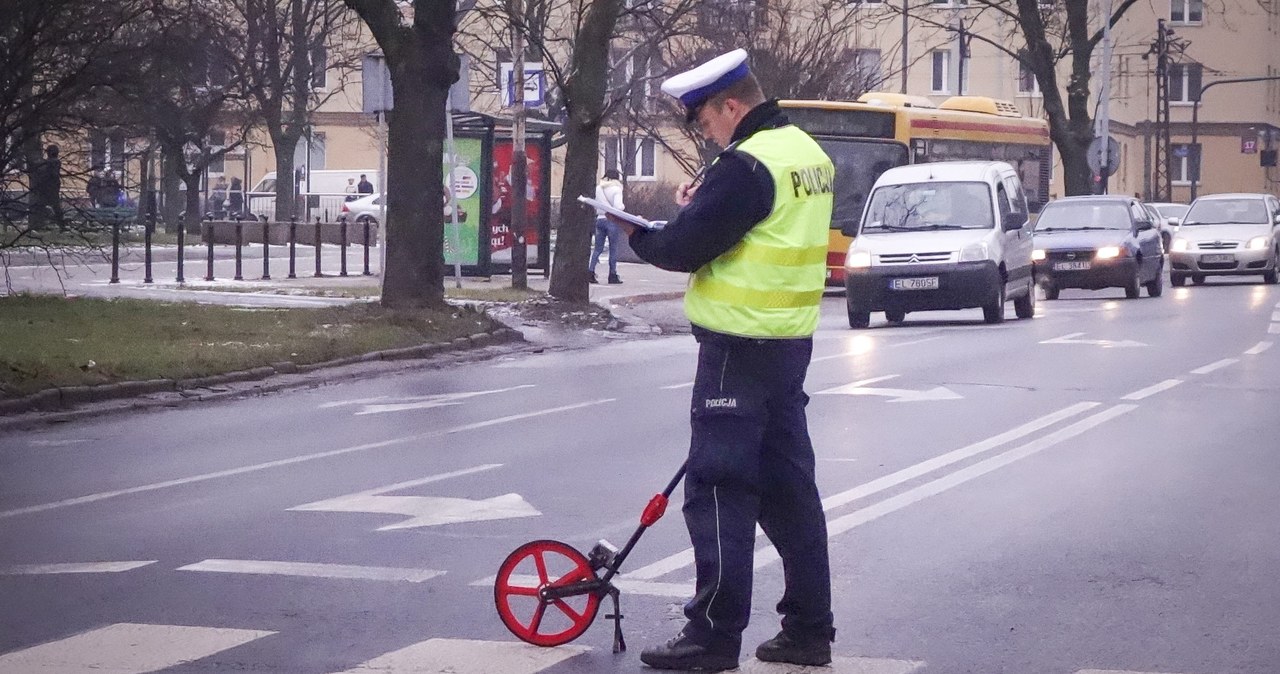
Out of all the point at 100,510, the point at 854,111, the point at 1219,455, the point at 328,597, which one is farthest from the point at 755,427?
the point at 854,111

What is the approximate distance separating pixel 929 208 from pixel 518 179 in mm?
6738

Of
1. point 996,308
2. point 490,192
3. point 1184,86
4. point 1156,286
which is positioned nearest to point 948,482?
point 996,308

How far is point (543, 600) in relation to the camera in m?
6.58

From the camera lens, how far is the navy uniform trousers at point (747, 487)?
6137 millimetres

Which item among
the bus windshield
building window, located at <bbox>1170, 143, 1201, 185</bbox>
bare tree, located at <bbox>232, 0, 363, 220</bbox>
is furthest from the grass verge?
building window, located at <bbox>1170, 143, 1201, 185</bbox>

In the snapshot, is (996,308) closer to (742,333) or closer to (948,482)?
(948,482)

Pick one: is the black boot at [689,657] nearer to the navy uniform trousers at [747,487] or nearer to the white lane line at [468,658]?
the navy uniform trousers at [747,487]

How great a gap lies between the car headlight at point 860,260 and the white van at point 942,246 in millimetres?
11

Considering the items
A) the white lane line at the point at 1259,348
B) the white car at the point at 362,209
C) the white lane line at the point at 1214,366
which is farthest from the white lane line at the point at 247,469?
the white car at the point at 362,209

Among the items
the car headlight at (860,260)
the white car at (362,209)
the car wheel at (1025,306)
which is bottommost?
the car wheel at (1025,306)

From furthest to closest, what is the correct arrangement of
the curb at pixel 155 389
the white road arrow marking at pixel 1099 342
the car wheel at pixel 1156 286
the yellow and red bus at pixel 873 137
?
the car wheel at pixel 1156 286, the yellow and red bus at pixel 873 137, the white road arrow marking at pixel 1099 342, the curb at pixel 155 389

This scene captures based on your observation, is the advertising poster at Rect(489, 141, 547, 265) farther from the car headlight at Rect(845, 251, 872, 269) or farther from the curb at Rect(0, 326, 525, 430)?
the curb at Rect(0, 326, 525, 430)

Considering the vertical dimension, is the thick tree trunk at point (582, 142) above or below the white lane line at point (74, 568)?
above

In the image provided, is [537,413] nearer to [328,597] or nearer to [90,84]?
[90,84]
